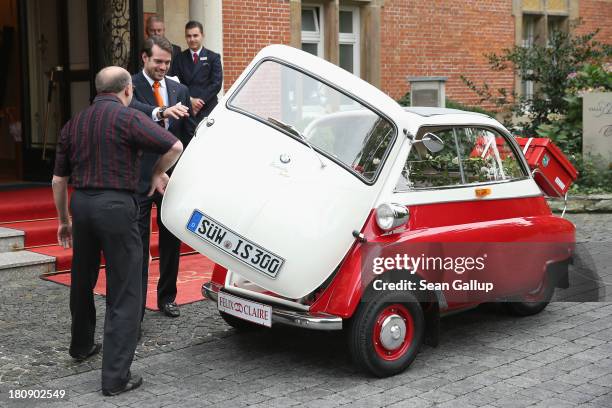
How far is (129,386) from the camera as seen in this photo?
5.27m

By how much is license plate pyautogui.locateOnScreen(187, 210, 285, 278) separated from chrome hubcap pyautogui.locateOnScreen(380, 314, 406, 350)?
0.78 metres

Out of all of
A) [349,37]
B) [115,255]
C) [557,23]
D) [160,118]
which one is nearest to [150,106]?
[160,118]

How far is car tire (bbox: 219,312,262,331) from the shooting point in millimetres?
6457

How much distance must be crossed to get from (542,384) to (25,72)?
30.5 ft

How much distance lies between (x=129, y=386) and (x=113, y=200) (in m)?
1.11

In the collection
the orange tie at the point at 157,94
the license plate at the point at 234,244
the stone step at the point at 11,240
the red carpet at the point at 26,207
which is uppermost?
the orange tie at the point at 157,94

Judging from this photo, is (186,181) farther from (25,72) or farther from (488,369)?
(25,72)

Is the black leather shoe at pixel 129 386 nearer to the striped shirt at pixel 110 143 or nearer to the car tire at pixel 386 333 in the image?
the striped shirt at pixel 110 143

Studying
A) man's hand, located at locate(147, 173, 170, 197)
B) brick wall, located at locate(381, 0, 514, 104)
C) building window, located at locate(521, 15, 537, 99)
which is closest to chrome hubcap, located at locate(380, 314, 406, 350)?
man's hand, located at locate(147, 173, 170, 197)

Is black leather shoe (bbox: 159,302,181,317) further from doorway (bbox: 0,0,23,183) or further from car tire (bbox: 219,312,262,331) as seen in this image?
doorway (bbox: 0,0,23,183)

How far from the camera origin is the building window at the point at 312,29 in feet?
51.6

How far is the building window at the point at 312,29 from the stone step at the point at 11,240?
26.5ft

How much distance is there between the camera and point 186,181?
5.61 metres

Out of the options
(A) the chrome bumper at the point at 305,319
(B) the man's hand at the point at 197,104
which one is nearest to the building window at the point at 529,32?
(B) the man's hand at the point at 197,104
